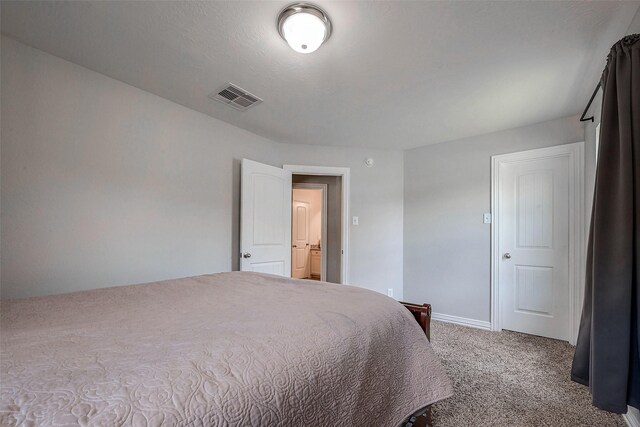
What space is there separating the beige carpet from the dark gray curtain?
0.52 metres

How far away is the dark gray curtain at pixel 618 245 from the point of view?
1.30m

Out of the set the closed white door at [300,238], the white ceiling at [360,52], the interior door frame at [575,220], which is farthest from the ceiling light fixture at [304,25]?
the closed white door at [300,238]

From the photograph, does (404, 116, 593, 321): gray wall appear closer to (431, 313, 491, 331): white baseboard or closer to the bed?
(431, 313, 491, 331): white baseboard

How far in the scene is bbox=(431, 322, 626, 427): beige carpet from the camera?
66.6 inches

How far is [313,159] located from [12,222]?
9.33 ft

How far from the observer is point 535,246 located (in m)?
3.03

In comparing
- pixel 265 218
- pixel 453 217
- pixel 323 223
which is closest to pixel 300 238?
pixel 323 223

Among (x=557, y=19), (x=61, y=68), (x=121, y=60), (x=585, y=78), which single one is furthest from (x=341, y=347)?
(x=585, y=78)

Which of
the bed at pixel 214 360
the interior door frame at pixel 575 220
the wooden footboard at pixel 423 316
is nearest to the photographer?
the bed at pixel 214 360

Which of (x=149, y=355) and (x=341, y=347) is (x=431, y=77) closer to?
(x=341, y=347)

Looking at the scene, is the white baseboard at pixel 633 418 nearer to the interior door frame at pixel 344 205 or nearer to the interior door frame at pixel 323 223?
the interior door frame at pixel 344 205

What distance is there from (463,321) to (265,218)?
2698 millimetres

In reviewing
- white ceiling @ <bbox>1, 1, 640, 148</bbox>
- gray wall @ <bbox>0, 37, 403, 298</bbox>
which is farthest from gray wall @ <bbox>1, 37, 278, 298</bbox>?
white ceiling @ <bbox>1, 1, 640, 148</bbox>

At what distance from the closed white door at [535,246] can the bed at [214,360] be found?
242 cm
